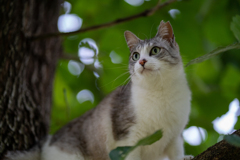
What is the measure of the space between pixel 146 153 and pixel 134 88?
747mm

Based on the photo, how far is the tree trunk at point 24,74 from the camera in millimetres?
2896

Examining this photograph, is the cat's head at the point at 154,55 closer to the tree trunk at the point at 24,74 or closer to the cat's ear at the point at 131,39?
the cat's ear at the point at 131,39

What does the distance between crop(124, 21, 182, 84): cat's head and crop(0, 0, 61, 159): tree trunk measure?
4.14 feet

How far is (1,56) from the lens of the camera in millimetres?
3018

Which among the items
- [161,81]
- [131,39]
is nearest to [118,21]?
[131,39]

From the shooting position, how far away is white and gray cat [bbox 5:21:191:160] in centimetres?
285

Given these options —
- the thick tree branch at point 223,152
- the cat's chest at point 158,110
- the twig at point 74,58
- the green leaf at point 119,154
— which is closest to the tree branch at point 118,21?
the cat's chest at point 158,110

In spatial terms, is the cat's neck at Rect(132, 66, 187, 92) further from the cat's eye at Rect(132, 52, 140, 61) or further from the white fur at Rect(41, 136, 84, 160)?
the white fur at Rect(41, 136, 84, 160)

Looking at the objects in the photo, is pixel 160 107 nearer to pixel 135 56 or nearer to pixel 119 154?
pixel 135 56

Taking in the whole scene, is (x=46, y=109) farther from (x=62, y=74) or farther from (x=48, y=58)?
(x=62, y=74)

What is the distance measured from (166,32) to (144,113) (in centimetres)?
89

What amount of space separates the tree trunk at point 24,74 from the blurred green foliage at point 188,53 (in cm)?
40

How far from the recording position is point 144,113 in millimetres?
2926

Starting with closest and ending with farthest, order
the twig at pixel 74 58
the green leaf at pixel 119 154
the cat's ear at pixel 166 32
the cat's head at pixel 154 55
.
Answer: the green leaf at pixel 119 154
the cat's ear at pixel 166 32
the cat's head at pixel 154 55
the twig at pixel 74 58
